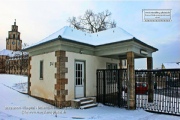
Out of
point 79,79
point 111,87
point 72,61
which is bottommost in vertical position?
point 111,87

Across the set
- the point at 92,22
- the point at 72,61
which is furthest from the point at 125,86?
the point at 92,22

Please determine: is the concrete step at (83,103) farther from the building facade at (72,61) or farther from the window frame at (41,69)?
the window frame at (41,69)

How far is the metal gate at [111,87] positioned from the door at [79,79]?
1299mm

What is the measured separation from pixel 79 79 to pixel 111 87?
2.18 meters

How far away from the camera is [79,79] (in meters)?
10.3

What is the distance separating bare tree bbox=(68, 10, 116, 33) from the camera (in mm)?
31711

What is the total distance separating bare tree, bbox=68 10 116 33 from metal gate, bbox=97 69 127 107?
69.5ft

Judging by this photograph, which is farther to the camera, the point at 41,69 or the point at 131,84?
the point at 41,69

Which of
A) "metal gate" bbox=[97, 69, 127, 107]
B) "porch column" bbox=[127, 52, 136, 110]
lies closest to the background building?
"metal gate" bbox=[97, 69, 127, 107]

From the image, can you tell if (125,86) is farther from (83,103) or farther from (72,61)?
(72,61)

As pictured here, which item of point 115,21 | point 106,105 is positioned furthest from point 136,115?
point 115,21

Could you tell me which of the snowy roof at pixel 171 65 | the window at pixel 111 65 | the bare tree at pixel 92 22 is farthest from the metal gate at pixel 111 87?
the snowy roof at pixel 171 65

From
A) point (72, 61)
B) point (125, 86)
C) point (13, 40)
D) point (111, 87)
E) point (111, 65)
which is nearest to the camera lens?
point (72, 61)

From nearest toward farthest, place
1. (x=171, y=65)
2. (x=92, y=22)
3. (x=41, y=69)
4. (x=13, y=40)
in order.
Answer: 1. (x=41, y=69)
2. (x=92, y=22)
3. (x=171, y=65)
4. (x=13, y=40)
